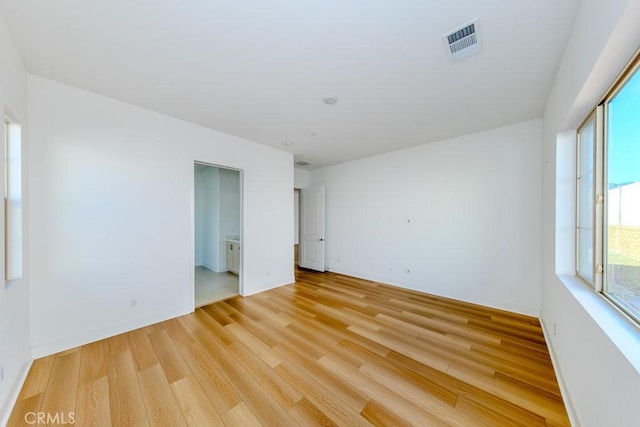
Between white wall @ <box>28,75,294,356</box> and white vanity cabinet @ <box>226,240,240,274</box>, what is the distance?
1.90 metres

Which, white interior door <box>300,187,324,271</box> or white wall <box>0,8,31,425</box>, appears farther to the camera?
white interior door <box>300,187,324,271</box>

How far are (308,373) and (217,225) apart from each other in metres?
4.53

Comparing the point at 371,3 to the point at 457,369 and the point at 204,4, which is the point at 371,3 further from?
the point at 457,369

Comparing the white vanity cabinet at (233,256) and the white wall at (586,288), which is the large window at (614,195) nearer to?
the white wall at (586,288)

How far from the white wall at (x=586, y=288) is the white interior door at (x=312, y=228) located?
4117 mm

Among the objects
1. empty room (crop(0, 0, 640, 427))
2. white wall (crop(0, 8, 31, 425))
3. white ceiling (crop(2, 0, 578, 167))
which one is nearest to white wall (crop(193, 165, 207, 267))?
empty room (crop(0, 0, 640, 427))

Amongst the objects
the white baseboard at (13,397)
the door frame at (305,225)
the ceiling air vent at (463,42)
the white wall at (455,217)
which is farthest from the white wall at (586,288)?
the door frame at (305,225)

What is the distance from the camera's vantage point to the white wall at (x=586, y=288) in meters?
1.00

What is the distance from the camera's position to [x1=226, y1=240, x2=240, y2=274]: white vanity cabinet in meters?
5.18

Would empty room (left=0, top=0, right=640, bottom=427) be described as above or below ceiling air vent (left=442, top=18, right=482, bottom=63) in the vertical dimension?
below

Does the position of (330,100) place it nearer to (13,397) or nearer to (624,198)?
(624,198)

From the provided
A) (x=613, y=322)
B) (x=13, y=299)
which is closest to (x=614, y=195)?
(x=613, y=322)

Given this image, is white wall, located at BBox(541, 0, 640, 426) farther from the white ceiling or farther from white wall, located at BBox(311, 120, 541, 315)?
white wall, located at BBox(311, 120, 541, 315)

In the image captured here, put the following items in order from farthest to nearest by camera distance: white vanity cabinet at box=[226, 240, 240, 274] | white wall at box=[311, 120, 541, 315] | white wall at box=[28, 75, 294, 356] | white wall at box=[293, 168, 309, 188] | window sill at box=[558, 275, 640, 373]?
white wall at box=[293, 168, 309, 188], white vanity cabinet at box=[226, 240, 240, 274], white wall at box=[311, 120, 541, 315], white wall at box=[28, 75, 294, 356], window sill at box=[558, 275, 640, 373]
